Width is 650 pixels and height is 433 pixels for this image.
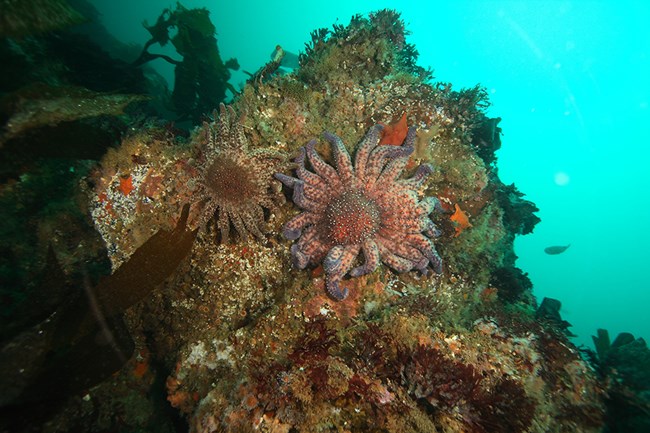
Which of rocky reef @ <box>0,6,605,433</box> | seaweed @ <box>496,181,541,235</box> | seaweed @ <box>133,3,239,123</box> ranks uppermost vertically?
seaweed @ <box>496,181,541,235</box>

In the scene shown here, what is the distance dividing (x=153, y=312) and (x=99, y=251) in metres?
1.26

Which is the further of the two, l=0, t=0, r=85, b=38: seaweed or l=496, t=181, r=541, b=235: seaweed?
l=496, t=181, r=541, b=235: seaweed

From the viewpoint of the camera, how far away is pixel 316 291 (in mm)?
4852

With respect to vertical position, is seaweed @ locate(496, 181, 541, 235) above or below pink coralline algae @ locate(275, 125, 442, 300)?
above

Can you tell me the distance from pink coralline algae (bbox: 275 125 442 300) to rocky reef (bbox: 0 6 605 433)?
28 millimetres

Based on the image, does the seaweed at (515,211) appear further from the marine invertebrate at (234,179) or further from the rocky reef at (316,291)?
the marine invertebrate at (234,179)

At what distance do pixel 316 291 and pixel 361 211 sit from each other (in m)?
1.40

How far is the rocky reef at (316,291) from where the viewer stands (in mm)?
3994

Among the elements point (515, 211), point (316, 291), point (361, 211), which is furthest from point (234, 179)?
point (515, 211)

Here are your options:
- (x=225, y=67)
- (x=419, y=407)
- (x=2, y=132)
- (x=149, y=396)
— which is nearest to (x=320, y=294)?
(x=419, y=407)

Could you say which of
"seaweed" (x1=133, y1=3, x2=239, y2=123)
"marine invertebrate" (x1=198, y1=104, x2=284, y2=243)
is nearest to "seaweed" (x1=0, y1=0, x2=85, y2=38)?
"marine invertebrate" (x1=198, y1=104, x2=284, y2=243)

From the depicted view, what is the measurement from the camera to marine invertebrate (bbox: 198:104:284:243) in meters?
4.64

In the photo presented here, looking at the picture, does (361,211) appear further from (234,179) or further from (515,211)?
(515,211)

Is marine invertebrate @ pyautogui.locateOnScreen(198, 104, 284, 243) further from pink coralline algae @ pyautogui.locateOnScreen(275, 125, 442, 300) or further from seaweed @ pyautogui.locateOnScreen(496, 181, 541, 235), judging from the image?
seaweed @ pyautogui.locateOnScreen(496, 181, 541, 235)
